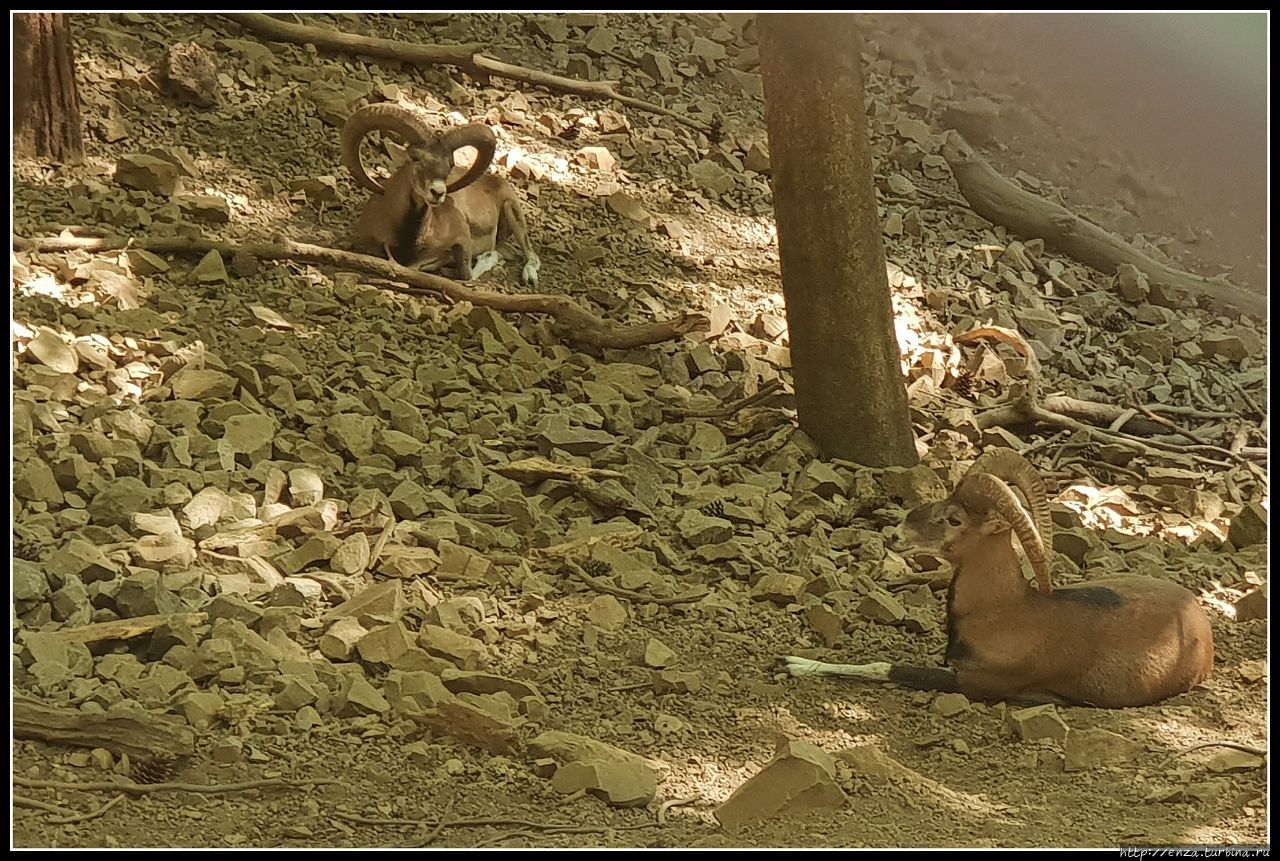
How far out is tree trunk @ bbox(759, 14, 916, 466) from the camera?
7582 mm

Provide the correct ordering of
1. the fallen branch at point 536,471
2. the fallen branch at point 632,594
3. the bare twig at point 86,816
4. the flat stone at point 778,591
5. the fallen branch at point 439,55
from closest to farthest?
1. the bare twig at point 86,816
2. the fallen branch at point 632,594
3. the flat stone at point 778,591
4. the fallen branch at point 536,471
5. the fallen branch at point 439,55

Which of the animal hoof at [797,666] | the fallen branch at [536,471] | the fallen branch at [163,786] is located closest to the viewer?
the fallen branch at [163,786]

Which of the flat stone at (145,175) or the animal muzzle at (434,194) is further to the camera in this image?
the animal muzzle at (434,194)

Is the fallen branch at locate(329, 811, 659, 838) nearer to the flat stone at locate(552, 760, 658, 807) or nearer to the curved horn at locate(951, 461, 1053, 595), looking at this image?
the flat stone at locate(552, 760, 658, 807)

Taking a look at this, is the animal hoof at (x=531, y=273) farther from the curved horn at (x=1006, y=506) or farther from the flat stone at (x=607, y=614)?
the curved horn at (x=1006, y=506)

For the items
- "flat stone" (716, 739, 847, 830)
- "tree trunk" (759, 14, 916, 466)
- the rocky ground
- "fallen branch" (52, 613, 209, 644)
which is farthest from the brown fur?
"fallen branch" (52, 613, 209, 644)

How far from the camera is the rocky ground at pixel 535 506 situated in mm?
4938

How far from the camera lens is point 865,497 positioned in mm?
7617

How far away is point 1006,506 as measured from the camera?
19.1ft

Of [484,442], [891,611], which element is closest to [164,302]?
[484,442]

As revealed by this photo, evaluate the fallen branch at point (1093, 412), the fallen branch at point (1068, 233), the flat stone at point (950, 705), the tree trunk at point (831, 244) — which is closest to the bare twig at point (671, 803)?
the flat stone at point (950, 705)

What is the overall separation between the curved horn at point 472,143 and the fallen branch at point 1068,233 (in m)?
4.55

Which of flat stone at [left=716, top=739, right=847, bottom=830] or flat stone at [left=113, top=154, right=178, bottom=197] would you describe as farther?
flat stone at [left=113, top=154, right=178, bottom=197]

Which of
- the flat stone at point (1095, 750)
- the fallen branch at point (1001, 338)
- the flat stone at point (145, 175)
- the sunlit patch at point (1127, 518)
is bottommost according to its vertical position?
the flat stone at point (1095, 750)
